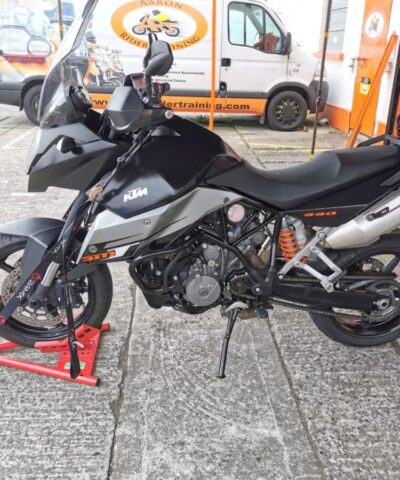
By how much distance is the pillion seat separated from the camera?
233cm

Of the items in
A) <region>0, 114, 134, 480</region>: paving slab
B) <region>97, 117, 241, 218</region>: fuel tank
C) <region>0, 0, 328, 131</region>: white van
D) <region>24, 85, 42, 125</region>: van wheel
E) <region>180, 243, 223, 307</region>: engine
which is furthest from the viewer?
<region>24, 85, 42, 125</region>: van wheel

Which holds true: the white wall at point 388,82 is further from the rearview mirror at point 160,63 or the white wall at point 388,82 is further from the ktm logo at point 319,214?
the rearview mirror at point 160,63

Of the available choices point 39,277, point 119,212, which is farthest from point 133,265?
point 39,277

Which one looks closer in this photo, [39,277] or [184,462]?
[184,462]

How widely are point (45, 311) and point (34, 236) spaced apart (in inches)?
18.1

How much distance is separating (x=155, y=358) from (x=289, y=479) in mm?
1012

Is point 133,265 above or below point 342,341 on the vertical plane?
above

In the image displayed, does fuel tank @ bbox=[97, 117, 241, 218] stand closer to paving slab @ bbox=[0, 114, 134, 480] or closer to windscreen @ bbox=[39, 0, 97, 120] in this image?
windscreen @ bbox=[39, 0, 97, 120]

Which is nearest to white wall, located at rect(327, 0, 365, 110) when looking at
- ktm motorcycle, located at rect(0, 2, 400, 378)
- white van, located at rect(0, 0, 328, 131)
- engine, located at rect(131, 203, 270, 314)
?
white van, located at rect(0, 0, 328, 131)

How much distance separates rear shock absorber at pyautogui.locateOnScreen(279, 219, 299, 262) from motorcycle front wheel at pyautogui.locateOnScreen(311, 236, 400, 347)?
0.26 meters

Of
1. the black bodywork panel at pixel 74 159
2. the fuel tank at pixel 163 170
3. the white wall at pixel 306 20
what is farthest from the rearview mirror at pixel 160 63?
the white wall at pixel 306 20

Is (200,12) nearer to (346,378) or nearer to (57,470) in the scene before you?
(346,378)

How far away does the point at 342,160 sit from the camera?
246cm

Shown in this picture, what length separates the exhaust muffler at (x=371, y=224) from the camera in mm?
2424
